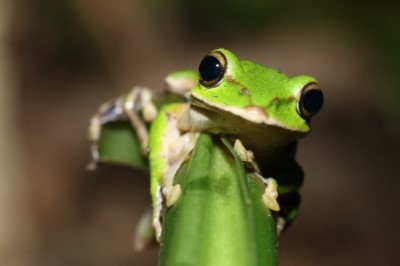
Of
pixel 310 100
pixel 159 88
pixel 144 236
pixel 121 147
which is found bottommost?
pixel 159 88

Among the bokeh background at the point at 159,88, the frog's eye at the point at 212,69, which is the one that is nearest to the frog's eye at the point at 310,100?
the frog's eye at the point at 212,69

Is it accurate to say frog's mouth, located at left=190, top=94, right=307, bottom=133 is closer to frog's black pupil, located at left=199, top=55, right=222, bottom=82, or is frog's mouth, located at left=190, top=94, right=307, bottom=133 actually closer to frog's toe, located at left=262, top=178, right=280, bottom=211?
frog's black pupil, located at left=199, top=55, right=222, bottom=82

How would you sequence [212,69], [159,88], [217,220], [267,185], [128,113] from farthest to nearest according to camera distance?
[159,88] → [128,113] → [212,69] → [267,185] → [217,220]

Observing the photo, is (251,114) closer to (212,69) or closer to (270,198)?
(212,69)

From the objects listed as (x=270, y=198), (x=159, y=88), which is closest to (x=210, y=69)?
(x=270, y=198)

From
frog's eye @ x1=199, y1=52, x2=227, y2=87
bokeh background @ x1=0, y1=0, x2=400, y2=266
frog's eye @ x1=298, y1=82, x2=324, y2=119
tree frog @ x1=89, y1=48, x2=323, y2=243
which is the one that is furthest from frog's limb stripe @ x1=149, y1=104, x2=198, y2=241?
bokeh background @ x1=0, y1=0, x2=400, y2=266

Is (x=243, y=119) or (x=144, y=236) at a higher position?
(x=243, y=119)

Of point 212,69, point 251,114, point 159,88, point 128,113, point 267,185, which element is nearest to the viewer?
→ point 267,185

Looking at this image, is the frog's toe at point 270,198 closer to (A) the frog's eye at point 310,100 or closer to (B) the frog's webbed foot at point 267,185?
(B) the frog's webbed foot at point 267,185

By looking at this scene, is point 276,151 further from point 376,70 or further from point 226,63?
point 376,70
